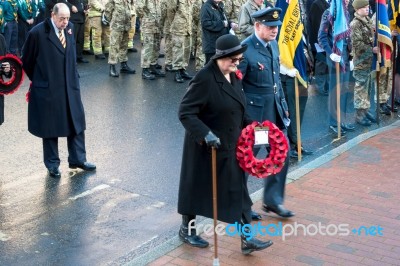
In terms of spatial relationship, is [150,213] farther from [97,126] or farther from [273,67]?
[97,126]

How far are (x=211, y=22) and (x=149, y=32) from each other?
1686mm

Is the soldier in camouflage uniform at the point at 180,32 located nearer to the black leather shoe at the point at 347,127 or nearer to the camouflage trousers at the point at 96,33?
the camouflage trousers at the point at 96,33

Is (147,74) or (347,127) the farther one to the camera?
(147,74)

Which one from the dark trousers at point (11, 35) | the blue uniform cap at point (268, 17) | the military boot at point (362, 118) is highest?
the blue uniform cap at point (268, 17)

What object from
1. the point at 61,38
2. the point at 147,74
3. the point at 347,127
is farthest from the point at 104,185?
the point at 147,74

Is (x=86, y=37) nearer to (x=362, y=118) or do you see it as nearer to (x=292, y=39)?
(x=362, y=118)

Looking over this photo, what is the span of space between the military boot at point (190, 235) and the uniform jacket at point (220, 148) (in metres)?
0.24

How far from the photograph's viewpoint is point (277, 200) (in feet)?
24.6

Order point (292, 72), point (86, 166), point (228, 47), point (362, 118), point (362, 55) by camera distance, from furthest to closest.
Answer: point (362, 118) < point (362, 55) < point (292, 72) < point (86, 166) < point (228, 47)

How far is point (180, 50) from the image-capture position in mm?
14430

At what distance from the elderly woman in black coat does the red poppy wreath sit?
0.09 meters

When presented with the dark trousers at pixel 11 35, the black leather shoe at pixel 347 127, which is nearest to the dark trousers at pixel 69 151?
the black leather shoe at pixel 347 127

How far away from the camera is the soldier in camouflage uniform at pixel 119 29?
48.0 ft

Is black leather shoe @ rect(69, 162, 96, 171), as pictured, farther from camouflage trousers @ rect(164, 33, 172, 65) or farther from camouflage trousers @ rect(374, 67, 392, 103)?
camouflage trousers @ rect(164, 33, 172, 65)
